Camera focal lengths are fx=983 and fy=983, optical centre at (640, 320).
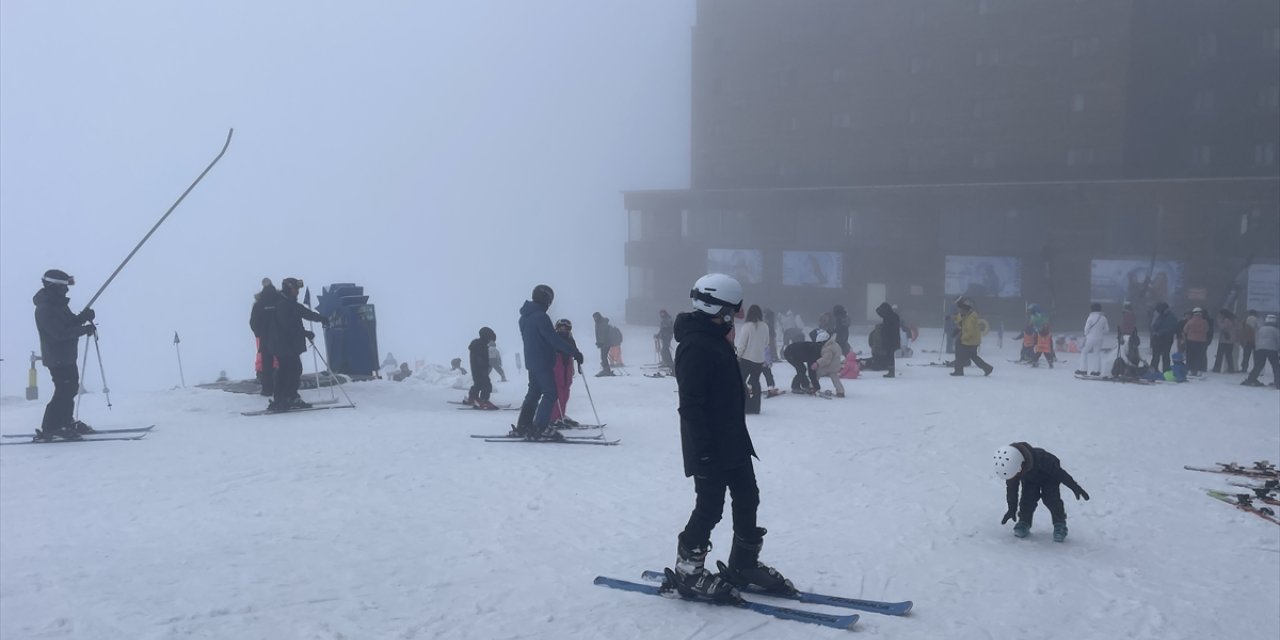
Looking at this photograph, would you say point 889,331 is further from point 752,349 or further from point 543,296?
Answer: point 543,296

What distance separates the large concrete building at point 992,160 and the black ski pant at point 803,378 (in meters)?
25.0

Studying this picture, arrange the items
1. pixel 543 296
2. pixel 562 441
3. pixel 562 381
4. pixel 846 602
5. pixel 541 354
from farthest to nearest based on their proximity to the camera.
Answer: pixel 562 381 < pixel 562 441 < pixel 541 354 < pixel 543 296 < pixel 846 602

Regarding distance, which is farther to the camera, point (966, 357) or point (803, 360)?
point (966, 357)

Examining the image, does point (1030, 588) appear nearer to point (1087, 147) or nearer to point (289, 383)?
point (289, 383)

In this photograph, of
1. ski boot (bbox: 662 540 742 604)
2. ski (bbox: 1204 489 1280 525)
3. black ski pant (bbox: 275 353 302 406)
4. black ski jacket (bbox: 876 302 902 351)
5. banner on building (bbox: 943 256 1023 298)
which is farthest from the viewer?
banner on building (bbox: 943 256 1023 298)

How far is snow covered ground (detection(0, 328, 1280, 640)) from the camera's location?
5629mm

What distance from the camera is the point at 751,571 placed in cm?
573

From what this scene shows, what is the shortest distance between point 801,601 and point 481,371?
1037 cm

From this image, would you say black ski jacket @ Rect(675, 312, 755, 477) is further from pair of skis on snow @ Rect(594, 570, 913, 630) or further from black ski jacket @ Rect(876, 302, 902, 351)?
black ski jacket @ Rect(876, 302, 902, 351)

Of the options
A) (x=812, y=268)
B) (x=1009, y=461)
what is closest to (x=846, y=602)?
(x=1009, y=461)

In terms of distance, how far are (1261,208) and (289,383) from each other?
34395mm

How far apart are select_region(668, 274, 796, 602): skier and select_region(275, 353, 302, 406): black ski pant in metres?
9.90

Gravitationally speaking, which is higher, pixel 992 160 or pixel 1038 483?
pixel 992 160

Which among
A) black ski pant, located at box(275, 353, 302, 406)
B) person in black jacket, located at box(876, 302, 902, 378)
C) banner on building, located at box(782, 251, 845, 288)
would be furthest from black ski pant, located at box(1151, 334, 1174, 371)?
banner on building, located at box(782, 251, 845, 288)
